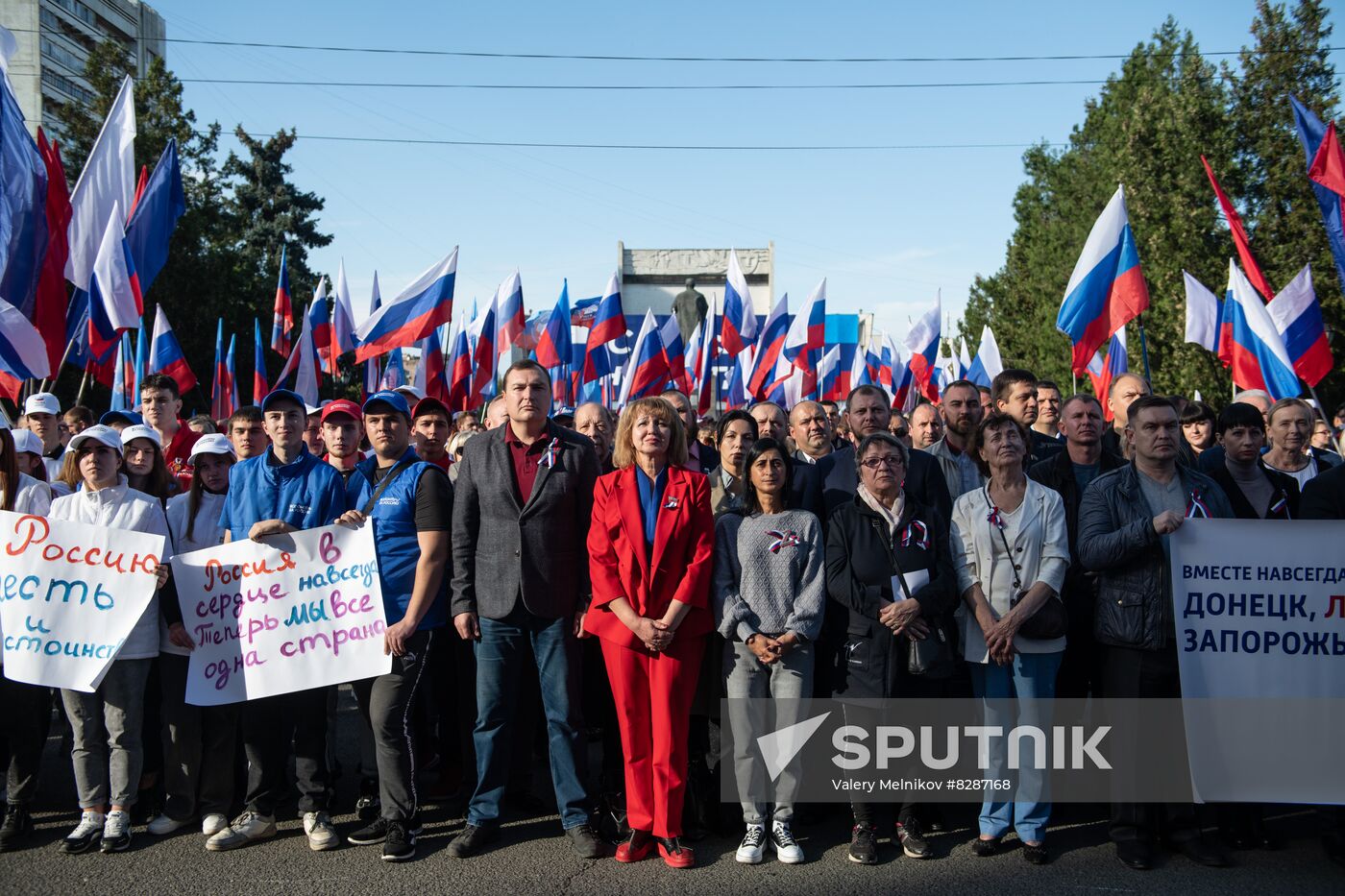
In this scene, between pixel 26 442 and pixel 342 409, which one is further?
pixel 26 442

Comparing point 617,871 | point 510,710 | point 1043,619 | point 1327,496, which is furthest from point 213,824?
point 1327,496

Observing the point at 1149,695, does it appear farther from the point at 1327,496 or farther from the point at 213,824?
the point at 213,824

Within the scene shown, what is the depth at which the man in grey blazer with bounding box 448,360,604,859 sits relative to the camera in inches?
200

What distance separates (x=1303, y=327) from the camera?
895 centimetres

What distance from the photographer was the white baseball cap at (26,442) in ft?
20.0

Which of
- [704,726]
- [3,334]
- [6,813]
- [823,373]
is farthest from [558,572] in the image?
[823,373]

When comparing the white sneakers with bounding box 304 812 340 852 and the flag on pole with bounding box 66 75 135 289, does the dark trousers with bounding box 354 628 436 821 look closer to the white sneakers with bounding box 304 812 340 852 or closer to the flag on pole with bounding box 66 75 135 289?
the white sneakers with bounding box 304 812 340 852

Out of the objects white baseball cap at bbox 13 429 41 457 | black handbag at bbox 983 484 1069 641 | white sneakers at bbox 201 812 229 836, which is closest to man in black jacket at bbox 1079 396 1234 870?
black handbag at bbox 983 484 1069 641

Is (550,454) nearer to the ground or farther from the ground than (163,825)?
farther from the ground

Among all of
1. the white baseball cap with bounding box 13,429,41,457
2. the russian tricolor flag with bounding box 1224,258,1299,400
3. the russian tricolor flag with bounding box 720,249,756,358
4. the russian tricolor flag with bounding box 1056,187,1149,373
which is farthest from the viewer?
the russian tricolor flag with bounding box 720,249,756,358

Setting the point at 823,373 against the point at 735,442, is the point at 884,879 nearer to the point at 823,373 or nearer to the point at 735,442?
the point at 735,442

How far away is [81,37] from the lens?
63250 millimetres

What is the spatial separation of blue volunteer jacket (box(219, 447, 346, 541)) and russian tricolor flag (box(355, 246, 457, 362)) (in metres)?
7.08

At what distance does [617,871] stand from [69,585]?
10.1 feet
